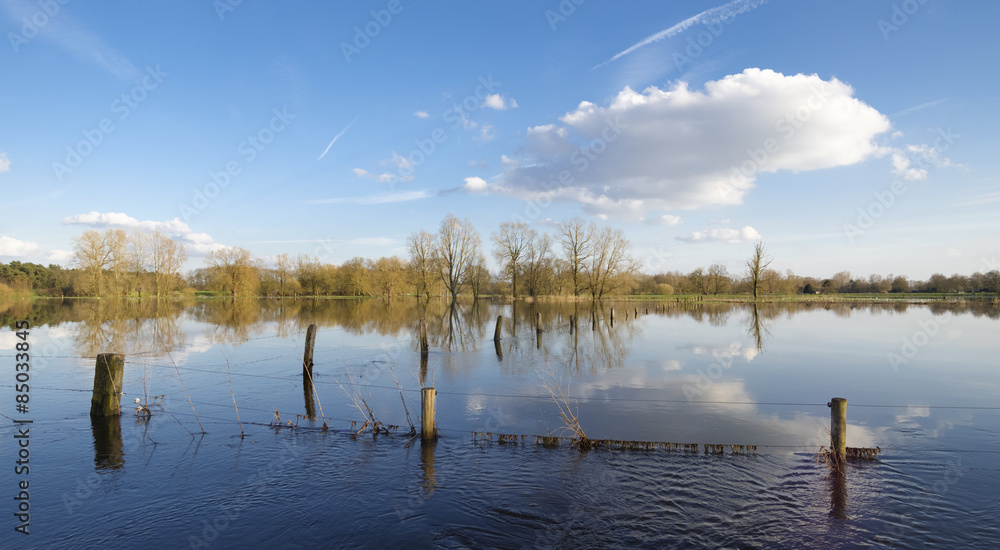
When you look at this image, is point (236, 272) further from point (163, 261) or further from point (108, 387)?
point (108, 387)

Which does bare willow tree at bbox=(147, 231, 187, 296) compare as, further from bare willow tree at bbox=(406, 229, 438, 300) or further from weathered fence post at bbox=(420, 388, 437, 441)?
weathered fence post at bbox=(420, 388, 437, 441)

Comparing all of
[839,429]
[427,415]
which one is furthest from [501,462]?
[839,429]

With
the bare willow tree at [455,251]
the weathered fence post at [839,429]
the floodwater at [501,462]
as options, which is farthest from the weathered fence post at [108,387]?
the bare willow tree at [455,251]

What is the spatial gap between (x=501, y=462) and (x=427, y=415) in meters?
1.45

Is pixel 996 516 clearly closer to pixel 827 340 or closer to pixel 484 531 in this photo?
pixel 484 531

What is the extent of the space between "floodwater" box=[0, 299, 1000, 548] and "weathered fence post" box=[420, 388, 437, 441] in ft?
0.66

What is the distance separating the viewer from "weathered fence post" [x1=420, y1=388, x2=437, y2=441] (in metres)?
7.71

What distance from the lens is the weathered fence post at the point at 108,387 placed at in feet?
28.2

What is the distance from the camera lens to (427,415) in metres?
7.77

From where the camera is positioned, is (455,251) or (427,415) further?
(455,251)

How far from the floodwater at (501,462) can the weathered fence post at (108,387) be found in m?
0.31

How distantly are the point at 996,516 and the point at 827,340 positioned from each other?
20.1 metres

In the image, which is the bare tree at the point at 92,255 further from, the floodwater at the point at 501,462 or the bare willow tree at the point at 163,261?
the floodwater at the point at 501,462

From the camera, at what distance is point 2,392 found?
10867mm
